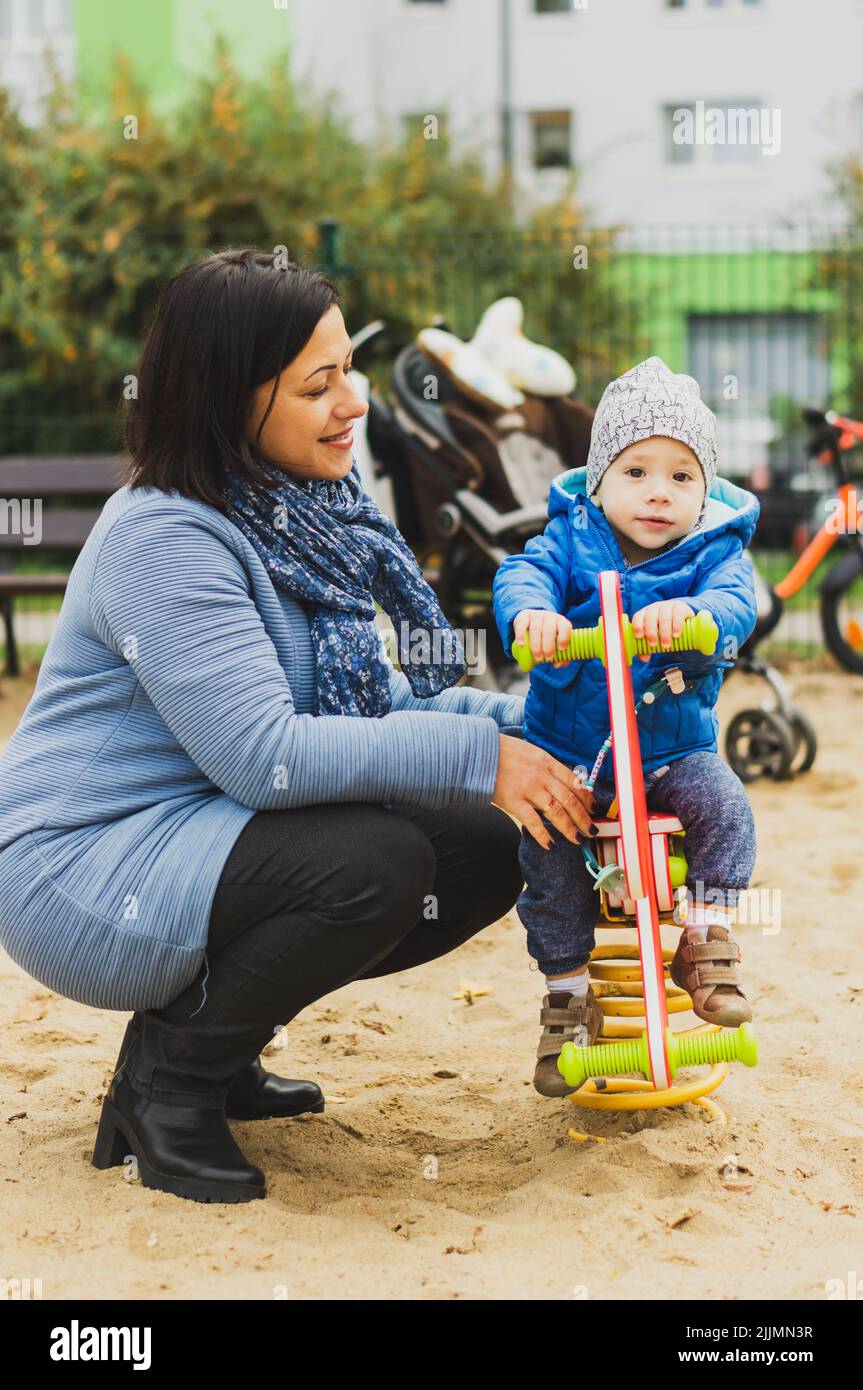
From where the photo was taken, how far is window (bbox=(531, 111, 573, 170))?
21.8m

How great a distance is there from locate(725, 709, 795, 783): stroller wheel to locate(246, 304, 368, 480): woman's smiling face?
9.97 ft

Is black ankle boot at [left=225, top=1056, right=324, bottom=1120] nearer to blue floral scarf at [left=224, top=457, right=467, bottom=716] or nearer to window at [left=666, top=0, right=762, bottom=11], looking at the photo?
blue floral scarf at [left=224, top=457, right=467, bottom=716]

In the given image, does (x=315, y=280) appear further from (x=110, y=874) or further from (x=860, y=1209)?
(x=860, y=1209)

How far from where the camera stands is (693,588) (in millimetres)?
2684

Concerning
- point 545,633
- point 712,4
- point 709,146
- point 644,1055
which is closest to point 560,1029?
point 644,1055

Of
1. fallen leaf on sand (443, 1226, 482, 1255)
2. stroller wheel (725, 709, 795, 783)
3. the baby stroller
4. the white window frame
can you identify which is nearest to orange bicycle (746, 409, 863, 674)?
stroller wheel (725, 709, 795, 783)

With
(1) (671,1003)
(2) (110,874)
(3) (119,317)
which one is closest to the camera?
(2) (110,874)

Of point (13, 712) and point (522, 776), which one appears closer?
point (522, 776)

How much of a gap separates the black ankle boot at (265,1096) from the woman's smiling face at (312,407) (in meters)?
1.08

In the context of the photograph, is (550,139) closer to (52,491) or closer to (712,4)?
(712,4)

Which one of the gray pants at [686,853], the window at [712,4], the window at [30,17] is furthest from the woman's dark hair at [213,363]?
the window at [712,4]

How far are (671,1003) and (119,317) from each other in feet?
35.5

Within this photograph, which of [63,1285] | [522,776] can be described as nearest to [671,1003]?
[522,776]

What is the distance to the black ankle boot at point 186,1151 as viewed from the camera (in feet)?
8.16
